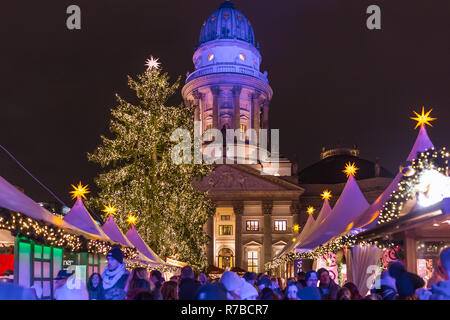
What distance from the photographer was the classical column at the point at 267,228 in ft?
226

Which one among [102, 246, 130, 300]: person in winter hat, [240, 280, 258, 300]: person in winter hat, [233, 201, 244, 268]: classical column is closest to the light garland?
[240, 280, 258, 300]: person in winter hat

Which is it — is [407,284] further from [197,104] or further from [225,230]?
[197,104]

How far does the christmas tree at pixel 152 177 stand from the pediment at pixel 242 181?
42.7 meters

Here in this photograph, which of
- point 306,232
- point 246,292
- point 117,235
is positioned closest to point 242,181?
point 306,232

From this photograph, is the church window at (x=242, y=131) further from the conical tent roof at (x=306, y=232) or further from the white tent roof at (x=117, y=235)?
the white tent roof at (x=117, y=235)

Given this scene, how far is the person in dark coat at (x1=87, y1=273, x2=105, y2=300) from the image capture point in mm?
6613

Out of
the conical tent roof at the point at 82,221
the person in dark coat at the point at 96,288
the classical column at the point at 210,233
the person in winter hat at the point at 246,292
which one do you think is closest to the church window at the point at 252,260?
the classical column at the point at 210,233

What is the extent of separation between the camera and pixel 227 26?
83312mm

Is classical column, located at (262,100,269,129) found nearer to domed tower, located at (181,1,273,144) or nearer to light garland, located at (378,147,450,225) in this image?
domed tower, located at (181,1,273,144)
